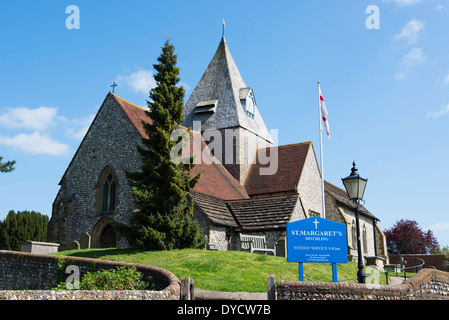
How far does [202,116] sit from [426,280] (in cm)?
2396

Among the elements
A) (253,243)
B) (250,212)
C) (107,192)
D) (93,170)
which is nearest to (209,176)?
(250,212)

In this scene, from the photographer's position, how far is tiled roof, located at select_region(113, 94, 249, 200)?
23750mm

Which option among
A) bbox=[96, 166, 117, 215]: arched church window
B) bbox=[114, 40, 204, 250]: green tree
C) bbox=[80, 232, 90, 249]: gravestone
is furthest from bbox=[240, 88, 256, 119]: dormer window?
bbox=[80, 232, 90, 249]: gravestone

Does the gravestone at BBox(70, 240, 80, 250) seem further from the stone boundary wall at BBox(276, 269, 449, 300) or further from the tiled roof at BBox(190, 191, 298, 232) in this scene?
the stone boundary wall at BBox(276, 269, 449, 300)

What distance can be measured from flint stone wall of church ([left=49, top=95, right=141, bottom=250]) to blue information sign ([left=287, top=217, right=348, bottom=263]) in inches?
486

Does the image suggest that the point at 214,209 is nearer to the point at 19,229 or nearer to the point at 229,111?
the point at 229,111

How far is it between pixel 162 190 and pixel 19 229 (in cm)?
2280

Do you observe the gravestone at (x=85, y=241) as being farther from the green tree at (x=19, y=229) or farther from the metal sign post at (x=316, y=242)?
the green tree at (x=19, y=229)

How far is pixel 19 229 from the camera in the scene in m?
35.2
